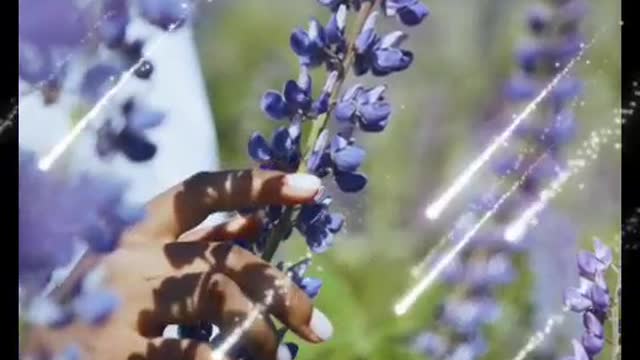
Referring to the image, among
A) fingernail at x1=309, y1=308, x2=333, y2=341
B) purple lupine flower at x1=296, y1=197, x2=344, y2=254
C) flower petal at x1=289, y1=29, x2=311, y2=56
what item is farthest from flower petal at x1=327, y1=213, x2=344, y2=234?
flower petal at x1=289, y1=29, x2=311, y2=56

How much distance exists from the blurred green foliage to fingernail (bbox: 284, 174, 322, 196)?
0.05 m

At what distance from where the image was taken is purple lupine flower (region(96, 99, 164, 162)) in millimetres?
1897

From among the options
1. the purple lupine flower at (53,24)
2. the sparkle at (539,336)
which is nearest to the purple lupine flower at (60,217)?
the purple lupine flower at (53,24)

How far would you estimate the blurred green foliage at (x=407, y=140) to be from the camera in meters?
1.92

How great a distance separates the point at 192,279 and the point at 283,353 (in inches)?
6.6

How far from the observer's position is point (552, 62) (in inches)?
81.0

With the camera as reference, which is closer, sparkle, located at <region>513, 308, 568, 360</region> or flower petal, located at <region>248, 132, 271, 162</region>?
flower petal, located at <region>248, 132, 271, 162</region>

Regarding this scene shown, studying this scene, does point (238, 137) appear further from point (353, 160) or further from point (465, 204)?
point (465, 204)

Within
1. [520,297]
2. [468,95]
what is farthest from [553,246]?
[468,95]

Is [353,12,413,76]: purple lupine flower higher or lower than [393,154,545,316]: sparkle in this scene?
higher

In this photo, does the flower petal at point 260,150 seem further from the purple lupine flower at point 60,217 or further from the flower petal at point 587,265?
the flower petal at point 587,265

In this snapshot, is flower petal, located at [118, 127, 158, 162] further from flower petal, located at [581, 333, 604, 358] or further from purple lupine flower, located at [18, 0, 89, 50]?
flower petal, located at [581, 333, 604, 358]

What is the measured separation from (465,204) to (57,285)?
23.9 inches

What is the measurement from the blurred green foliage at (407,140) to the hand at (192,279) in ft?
0.14
